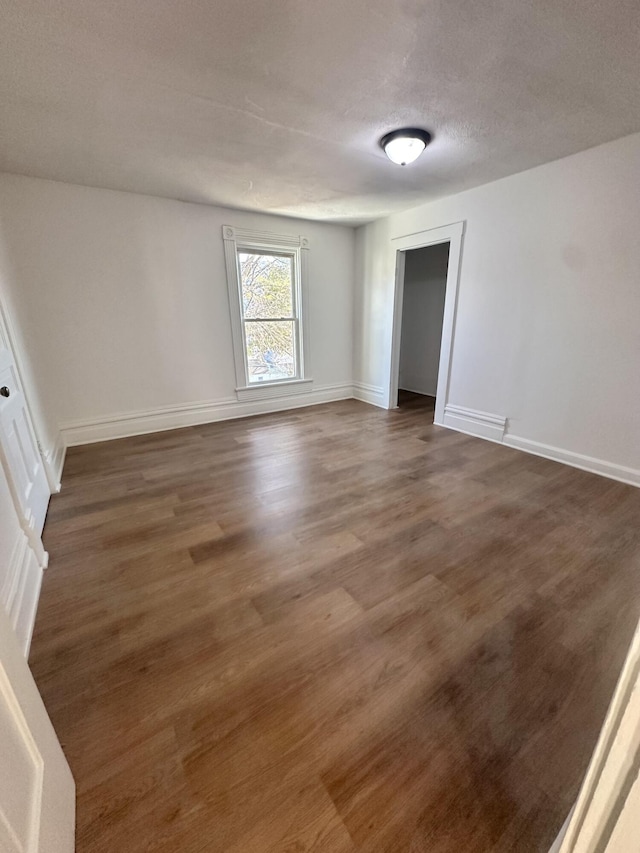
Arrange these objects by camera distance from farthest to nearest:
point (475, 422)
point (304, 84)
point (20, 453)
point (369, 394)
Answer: point (369, 394) → point (475, 422) → point (20, 453) → point (304, 84)

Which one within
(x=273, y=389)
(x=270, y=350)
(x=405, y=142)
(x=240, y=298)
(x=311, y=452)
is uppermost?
(x=405, y=142)

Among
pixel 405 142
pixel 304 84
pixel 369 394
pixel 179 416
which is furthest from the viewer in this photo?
pixel 369 394

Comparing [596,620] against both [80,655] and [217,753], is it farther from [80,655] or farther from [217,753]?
[80,655]

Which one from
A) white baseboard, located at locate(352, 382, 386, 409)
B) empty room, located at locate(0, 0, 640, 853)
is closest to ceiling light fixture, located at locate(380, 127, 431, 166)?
empty room, located at locate(0, 0, 640, 853)

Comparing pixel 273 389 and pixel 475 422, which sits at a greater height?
pixel 273 389

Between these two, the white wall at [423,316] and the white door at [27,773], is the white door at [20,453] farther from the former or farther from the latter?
the white wall at [423,316]

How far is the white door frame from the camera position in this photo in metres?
3.55

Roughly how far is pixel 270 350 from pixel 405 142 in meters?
2.76

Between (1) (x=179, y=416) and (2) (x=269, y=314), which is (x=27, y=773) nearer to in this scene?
(1) (x=179, y=416)

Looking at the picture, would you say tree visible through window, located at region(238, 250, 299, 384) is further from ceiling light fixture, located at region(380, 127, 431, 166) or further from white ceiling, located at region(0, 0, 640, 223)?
ceiling light fixture, located at region(380, 127, 431, 166)

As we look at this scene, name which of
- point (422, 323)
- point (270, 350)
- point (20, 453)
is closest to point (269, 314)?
point (270, 350)

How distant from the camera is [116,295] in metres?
3.46

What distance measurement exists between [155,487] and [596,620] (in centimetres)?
279

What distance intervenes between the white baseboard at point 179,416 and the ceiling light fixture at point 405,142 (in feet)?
9.94
